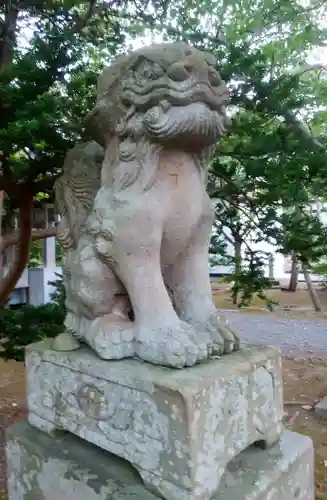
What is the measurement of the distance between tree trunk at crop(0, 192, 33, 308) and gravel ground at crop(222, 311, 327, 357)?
10.8 feet

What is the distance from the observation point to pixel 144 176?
131 cm

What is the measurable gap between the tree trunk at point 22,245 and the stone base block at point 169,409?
1178 mm

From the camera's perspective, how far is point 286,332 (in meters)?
6.50

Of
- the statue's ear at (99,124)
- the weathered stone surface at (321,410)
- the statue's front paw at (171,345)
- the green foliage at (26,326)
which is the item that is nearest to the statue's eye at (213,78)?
the statue's ear at (99,124)

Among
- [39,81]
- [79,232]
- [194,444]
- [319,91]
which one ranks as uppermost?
[319,91]

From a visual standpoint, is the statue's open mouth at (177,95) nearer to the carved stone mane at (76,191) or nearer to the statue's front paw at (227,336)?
the carved stone mane at (76,191)

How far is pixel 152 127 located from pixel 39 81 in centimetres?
67

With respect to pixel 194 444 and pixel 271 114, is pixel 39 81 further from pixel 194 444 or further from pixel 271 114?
pixel 194 444

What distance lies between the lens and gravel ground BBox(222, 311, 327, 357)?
5.49m

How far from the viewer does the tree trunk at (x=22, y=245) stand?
97.2 inches

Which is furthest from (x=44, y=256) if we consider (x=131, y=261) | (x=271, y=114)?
(x=131, y=261)

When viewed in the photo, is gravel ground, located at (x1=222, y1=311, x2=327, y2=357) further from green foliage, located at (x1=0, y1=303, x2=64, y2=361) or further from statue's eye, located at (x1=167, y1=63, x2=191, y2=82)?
statue's eye, located at (x1=167, y1=63, x2=191, y2=82)

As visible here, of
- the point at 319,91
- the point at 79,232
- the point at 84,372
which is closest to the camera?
the point at 84,372

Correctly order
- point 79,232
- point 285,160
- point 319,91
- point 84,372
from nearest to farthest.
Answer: point 84,372 < point 79,232 < point 285,160 < point 319,91
